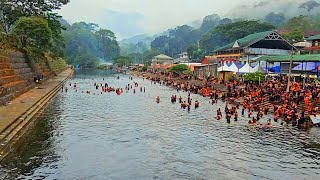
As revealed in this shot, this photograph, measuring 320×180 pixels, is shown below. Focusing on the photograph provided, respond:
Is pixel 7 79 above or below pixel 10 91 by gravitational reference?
above

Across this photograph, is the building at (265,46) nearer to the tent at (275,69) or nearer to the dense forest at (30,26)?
the tent at (275,69)

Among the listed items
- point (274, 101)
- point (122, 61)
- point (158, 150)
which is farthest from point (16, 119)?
point (122, 61)

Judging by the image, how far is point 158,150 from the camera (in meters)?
21.9

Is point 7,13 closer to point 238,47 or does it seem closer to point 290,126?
point 238,47

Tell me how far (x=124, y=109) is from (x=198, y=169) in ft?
72.1

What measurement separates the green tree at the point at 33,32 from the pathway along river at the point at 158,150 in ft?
Result: 82.1

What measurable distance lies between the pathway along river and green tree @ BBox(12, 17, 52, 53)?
82.1 ft

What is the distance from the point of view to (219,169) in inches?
731

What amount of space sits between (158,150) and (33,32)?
3985 cm

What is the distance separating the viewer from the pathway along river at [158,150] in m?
17.8

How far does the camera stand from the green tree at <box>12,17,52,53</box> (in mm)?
54969

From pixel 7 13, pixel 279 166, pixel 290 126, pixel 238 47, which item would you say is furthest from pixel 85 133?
pixel 238 47

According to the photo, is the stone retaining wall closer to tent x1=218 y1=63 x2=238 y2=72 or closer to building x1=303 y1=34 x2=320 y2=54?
tent x1=218 y1=63 x2=238 y2=72

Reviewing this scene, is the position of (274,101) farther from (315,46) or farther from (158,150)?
(315,46)
